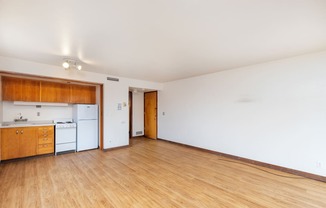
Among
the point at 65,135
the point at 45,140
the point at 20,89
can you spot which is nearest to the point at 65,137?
the point at 65,135

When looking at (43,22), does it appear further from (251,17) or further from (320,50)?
(320,50)

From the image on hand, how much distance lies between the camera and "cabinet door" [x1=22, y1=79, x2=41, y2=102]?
4256 millimetres

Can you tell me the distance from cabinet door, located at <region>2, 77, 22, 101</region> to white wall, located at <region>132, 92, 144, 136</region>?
401cm

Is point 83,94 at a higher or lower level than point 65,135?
higher

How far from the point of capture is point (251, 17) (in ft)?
6.35

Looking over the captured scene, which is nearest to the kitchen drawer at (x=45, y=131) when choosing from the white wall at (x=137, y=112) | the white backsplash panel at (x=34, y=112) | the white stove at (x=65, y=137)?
the white stove at (x=65, y=137)

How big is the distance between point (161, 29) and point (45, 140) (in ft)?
14.7

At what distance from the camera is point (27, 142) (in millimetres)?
4129

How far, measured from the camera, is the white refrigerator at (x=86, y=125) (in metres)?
4.89

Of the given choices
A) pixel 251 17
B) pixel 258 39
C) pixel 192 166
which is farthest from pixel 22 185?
pixel 258 39

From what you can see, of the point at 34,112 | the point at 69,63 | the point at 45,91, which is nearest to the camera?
the point at 69,63

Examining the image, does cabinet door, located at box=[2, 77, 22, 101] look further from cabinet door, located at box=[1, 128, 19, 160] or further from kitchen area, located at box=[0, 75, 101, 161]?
cabinet door, located at box=[1, 128, 19, 160]

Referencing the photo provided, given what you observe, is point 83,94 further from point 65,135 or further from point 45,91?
point 65,135

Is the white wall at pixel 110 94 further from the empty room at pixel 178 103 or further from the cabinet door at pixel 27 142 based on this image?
the cabinet door at pixel 27 142
